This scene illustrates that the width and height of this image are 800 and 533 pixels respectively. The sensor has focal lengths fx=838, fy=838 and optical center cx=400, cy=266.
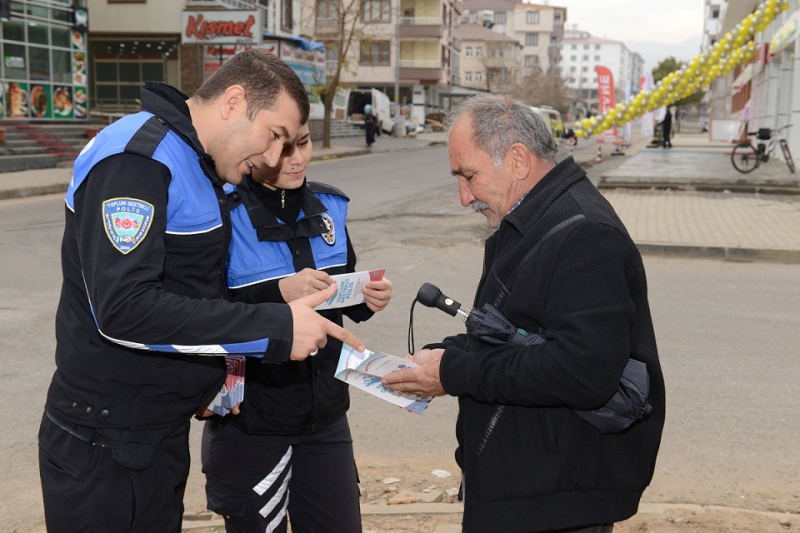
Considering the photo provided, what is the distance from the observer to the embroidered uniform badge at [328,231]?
126 inches

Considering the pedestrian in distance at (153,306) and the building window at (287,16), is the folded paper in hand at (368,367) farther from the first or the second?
the building window at (287,16)

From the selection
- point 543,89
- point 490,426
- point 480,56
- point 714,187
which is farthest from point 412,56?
point 490,426

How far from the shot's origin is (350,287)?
3021 mm

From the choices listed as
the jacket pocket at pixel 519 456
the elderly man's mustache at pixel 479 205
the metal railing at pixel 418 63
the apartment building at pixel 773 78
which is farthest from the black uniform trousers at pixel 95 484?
Result: the metal railing at pixel 418 63

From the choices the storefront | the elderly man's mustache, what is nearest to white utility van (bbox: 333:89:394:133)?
the storefront

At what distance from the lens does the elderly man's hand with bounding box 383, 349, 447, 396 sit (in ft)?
8.48

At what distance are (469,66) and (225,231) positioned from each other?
108 meters

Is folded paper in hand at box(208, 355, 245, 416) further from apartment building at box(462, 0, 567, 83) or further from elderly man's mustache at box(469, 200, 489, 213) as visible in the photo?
apartment building at box(462, 0, 567, 83)

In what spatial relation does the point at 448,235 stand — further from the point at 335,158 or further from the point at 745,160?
the point at 335,158

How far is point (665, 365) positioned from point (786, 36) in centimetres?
2332

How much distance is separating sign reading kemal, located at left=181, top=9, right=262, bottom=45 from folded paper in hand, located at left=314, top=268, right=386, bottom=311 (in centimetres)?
2978

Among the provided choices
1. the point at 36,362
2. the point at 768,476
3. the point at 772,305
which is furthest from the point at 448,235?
the point at 768,476

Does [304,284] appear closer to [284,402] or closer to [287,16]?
[284,402]

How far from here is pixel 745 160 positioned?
72.8 feet
